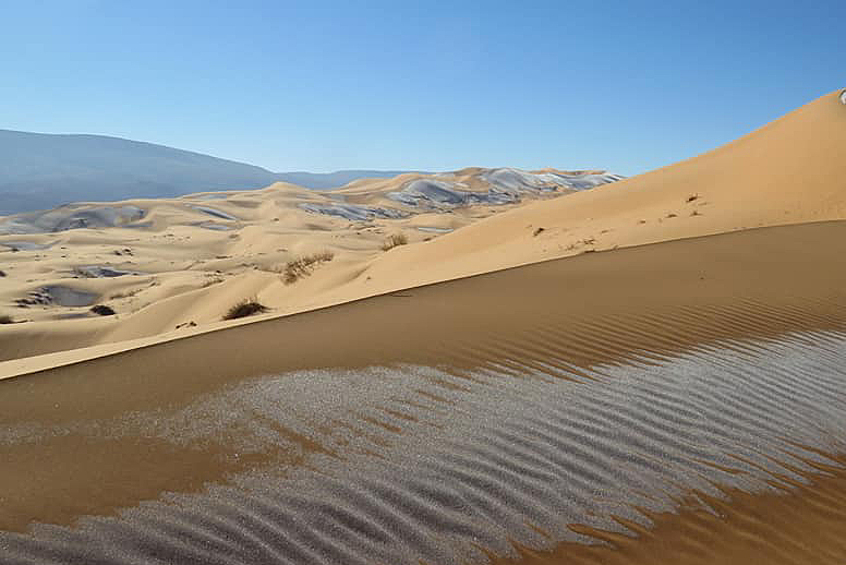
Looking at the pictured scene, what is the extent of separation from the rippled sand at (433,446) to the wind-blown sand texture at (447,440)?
0.01 meters

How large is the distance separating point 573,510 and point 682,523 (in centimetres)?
50

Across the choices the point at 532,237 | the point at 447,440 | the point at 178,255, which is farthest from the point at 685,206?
the point at 178,255

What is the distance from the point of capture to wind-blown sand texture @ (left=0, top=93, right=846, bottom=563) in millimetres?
2324

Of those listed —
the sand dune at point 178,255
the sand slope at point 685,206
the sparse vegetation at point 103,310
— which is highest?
the sand slope at point 685,206

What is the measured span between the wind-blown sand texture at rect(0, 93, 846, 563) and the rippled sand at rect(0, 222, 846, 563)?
0.01 meters

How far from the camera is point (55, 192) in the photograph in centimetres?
12950

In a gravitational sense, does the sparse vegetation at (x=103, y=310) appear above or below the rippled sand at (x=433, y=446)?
below

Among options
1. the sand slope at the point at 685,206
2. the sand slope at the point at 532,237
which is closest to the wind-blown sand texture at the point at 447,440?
the sand slope at the point at 532,237

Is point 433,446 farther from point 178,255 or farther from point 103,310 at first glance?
point 178,255

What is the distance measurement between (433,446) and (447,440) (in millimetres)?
105

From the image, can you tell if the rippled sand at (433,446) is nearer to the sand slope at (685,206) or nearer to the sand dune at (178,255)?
the sand dune at (178,255)

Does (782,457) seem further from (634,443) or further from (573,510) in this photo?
(573,510)

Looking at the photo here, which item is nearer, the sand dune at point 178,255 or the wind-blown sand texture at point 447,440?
the wind-blown sand texture at point 447,440

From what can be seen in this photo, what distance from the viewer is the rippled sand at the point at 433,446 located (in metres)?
2.31
